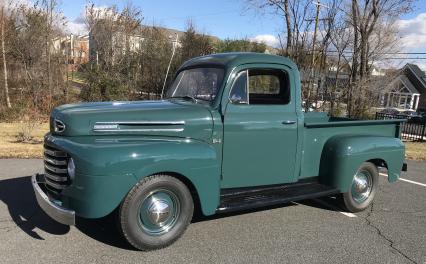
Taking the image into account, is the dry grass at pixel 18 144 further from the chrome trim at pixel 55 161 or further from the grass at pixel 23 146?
the chrome trim at pixel 55 161

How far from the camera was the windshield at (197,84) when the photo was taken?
506 cm

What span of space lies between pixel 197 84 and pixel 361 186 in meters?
2.79

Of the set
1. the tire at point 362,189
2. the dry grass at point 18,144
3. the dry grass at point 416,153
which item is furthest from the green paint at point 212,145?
the dry grass at point 416,153

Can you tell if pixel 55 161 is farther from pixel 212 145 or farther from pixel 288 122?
pixel 288 122

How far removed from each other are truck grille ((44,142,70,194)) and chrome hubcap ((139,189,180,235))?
81 cm

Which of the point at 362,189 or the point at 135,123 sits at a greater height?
the point at 135,123

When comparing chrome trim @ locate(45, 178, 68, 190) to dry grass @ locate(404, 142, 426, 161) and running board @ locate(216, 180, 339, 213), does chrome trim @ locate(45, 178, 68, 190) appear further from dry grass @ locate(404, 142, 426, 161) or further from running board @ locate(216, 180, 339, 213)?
dry grass @ locate(404, 142, 426, 161)

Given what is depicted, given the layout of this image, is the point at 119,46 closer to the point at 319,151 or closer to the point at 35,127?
the point at 35,127

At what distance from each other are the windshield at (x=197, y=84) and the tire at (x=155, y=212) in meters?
1.23

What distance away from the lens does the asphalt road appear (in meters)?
4.20

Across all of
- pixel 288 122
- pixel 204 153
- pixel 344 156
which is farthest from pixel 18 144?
pixel 344 156

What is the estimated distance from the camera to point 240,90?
16.6 feet

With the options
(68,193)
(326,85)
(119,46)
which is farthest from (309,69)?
(68,193)

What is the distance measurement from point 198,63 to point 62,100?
1360 cm
